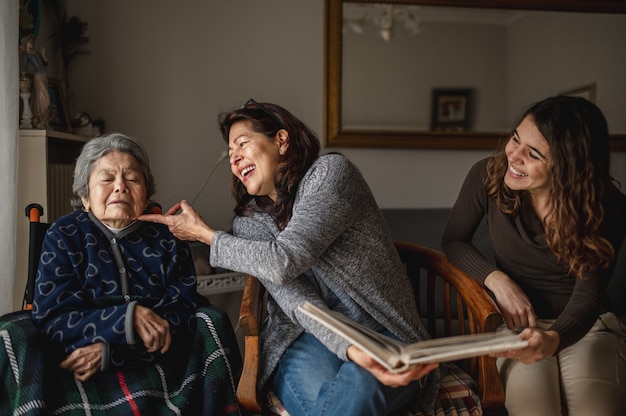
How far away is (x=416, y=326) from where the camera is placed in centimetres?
150

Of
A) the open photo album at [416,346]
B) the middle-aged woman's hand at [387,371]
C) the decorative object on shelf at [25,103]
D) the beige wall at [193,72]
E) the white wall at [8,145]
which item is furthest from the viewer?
the beige wall at [193,72]

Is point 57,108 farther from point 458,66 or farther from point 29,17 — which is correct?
point 458,66

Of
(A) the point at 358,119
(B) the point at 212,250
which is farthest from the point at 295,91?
(B) the point at 212,250

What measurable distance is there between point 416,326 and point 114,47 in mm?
1914

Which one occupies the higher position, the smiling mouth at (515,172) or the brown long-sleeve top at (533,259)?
the smiling mouth at (515,172)

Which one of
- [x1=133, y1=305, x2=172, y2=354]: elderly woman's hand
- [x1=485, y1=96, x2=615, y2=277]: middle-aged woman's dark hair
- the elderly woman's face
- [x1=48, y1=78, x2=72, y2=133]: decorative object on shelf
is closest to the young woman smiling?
[x1=485, y1=96, x2=615, y2=277]: middle-aged woman's dark hair

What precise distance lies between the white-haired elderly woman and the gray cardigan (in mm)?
206

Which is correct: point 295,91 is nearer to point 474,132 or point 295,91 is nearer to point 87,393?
point 474,132

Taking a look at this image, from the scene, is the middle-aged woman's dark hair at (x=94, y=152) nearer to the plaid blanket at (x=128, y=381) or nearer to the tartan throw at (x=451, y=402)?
the plaid blanket at (x=128, y=381)

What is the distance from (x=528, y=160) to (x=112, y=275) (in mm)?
1176

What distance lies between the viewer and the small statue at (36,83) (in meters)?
1.96

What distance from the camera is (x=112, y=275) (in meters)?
1.51

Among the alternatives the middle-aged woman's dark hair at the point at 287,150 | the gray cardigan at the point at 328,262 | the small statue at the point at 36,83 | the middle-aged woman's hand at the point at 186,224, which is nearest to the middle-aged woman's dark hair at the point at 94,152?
the middle-aged woman's hand at the point at 186,224

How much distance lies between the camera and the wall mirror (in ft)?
8.82
